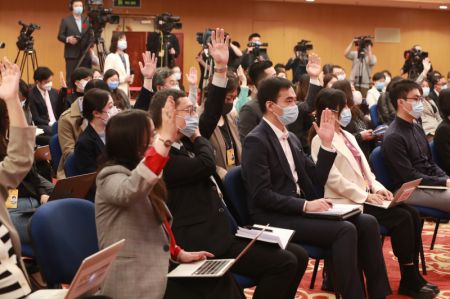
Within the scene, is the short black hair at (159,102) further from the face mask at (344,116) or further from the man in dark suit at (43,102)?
the man in dark suit at (43,102)

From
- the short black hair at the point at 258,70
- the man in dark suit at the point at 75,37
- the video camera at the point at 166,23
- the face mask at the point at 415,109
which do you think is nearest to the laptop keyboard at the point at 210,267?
the face mask at the point at 415,109

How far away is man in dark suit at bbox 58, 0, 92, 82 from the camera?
11234mm

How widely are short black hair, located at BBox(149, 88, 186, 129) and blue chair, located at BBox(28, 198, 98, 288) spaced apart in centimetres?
60

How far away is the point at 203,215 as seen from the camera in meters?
3.43

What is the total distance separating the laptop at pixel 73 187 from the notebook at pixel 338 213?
124 cm

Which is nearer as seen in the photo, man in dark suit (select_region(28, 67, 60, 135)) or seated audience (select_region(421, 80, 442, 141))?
man in dark suit (select_region(28, 67, 60, 135))

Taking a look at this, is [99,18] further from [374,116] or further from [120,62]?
[374,116]

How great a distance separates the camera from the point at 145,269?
2.81 meters

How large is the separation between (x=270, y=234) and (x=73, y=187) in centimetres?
110

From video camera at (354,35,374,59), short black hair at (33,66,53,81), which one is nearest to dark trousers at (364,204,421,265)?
short black hair at (33,66,53,81)

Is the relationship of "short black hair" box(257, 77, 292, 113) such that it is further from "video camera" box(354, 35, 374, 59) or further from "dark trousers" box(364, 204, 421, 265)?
"video camera" box(354, 35, 374, 59)

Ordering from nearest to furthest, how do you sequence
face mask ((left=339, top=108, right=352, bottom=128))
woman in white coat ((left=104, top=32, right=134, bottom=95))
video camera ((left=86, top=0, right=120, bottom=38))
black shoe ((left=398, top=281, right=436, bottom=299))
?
1. black shoe ((left=398, top=281, right=436, bottom=299))
2. face mask ((left=339, top=108, right=352, bottom=128))
3. woman in white coat ((left=104, top=32, right=134, bottom=95))
4. video camera ((left=86, top=0, right=120, bottom=38))

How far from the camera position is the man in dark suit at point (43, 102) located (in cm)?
820

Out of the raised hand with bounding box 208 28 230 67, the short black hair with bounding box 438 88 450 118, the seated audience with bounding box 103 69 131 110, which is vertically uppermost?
the raised hand with bounding box 208 28 230 67
